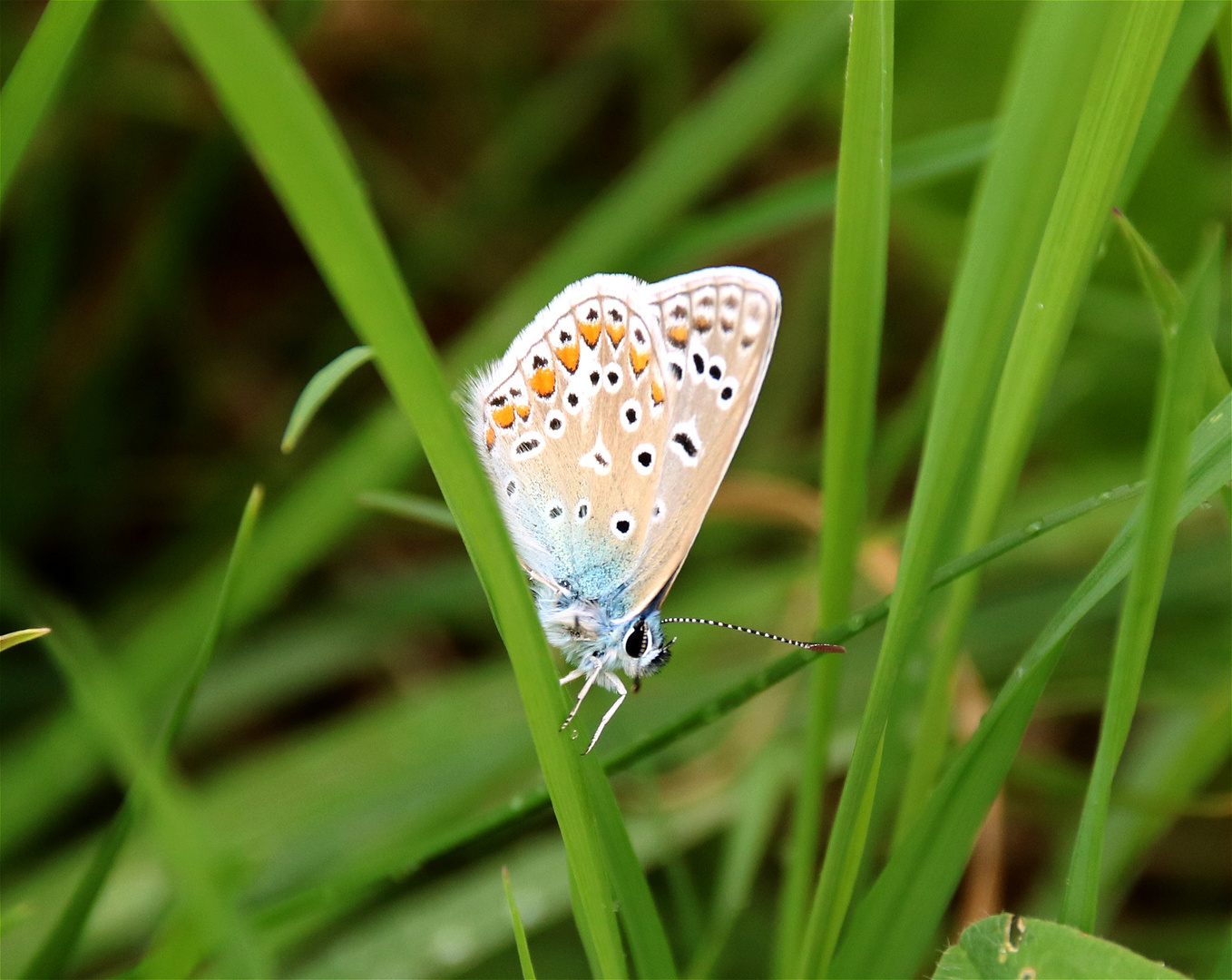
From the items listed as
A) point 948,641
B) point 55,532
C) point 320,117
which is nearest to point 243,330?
point 55,532

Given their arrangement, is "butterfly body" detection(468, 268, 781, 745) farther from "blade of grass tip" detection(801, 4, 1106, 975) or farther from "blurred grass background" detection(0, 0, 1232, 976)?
"blade of grass tip" detection(801, 4, 1106, 975)

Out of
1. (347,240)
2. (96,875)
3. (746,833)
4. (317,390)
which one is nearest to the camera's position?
(347,240)

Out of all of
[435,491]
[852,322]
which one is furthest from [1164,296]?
[435,491]

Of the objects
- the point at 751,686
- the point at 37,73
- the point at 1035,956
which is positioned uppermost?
the point at 37,73

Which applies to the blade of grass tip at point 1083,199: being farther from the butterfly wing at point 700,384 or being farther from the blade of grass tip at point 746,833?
the blade of grass tip at point 746,833

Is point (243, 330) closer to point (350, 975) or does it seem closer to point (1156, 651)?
point (350, 975)

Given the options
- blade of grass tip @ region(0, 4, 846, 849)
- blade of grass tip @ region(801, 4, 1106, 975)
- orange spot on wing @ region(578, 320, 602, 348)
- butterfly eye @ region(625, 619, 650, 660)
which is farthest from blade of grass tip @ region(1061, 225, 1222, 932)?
blade of grass tip @ region(0, 4, 846, 849)

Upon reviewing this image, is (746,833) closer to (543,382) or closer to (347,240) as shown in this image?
(543,382)
